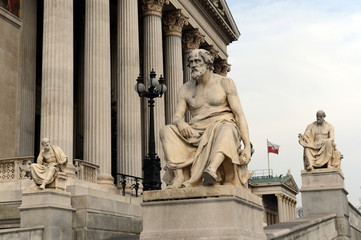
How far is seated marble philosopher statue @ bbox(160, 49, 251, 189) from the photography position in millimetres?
8898

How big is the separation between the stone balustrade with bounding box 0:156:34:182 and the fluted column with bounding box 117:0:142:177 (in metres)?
7.35

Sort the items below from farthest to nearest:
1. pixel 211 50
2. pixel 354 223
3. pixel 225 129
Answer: pixel 211 50
pixel 354 223
pixel 225 129

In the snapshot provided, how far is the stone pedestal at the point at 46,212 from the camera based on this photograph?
16.5 metres

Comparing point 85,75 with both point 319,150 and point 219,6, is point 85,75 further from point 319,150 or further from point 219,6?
point 219,6

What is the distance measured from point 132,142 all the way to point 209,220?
20.7 m

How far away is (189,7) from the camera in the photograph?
41594 mm

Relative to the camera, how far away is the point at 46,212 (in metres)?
16.5

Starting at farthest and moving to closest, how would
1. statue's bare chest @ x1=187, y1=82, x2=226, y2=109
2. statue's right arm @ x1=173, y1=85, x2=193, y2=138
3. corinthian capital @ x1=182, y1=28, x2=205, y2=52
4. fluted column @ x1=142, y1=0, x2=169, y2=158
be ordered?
corinthian capital @ x1=182, y1=28, x2=205, y2=52
fluted column @ x1=142, y1=0, x2=169, y2=158
statue's bare chest @ x1=187, y1=82, x2=226, y2=109
statue's right arm @ x1=173, y1=85, x2=193, y2=138

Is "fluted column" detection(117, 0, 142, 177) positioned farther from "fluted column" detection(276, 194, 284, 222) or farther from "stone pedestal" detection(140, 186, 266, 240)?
"fluted column" detection(276, 194, 284, 222)

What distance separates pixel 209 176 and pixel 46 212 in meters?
9.14

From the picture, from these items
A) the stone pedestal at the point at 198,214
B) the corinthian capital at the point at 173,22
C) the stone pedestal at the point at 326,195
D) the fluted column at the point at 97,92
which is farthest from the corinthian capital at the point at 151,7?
the stone pedestal at the point at 198,214

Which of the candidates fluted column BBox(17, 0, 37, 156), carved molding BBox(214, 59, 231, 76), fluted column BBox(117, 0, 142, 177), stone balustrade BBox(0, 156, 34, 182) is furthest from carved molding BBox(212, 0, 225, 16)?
stone balustrade BBox(0, 156, 34, 182)

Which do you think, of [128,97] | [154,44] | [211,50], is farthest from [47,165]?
[211,50]

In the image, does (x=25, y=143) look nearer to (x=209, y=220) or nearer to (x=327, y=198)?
(x=327, y=198)
